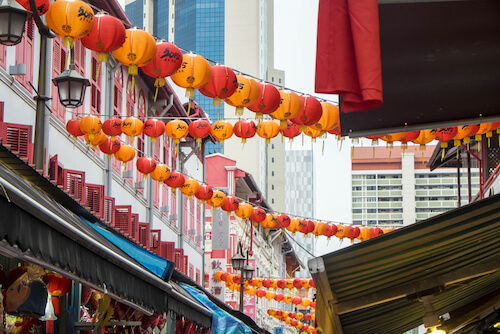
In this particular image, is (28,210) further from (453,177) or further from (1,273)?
(453,177)

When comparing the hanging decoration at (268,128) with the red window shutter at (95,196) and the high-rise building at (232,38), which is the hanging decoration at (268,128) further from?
the high-rise building at (232,38)

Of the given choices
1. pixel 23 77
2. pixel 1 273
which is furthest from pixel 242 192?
pixel 1 273

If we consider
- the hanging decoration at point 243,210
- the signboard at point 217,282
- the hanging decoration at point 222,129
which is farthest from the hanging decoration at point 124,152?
the signboard at point 217,282

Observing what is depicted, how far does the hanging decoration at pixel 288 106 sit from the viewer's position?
13.8 metres

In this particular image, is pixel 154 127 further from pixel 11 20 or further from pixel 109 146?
→ pixel 11 20

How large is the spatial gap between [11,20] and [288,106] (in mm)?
5851

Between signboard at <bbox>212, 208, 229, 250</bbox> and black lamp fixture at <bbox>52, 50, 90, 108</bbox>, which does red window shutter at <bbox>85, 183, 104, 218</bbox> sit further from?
signboard at <bbox>212, 208, 229, 250</bbox>

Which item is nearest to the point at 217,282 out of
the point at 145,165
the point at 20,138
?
the point at 145,165

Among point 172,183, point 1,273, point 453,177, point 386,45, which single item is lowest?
point 1,273

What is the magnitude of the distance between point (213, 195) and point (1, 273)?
57.7ft

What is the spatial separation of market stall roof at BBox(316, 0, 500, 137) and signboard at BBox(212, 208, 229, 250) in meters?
37.8

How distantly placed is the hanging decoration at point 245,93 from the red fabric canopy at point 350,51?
370 inches

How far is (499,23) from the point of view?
4.72m

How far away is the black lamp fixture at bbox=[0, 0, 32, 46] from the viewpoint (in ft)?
29.5
